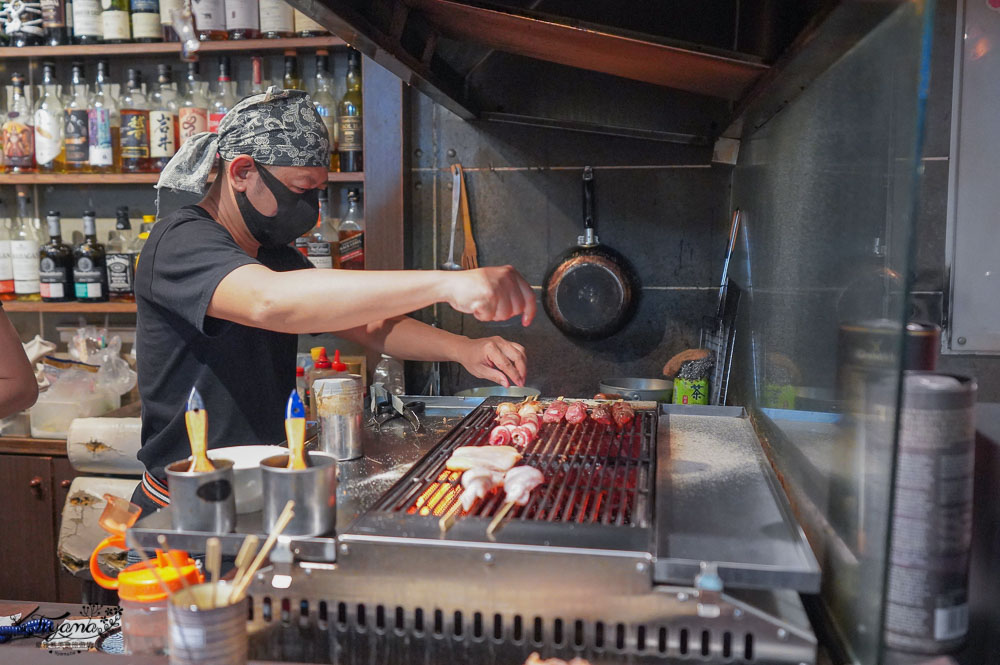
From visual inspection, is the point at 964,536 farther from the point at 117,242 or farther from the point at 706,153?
the point at 117,242

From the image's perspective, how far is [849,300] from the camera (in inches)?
45.4

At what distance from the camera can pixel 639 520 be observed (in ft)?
4.11

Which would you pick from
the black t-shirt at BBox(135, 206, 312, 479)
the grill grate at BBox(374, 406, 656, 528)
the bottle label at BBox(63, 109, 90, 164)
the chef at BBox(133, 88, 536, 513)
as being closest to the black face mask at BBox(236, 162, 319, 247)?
the chef at BBox(133, 88, 536, 513)

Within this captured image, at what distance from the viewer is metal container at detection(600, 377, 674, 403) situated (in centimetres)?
257

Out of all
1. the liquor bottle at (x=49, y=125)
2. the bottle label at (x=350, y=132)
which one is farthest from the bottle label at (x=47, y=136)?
the bottle label at (x=350, y=132)

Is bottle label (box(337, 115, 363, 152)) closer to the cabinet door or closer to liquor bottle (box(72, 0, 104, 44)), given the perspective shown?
liquor bottle (box(72, 0, 104, 44))

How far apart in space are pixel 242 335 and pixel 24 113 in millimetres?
2126

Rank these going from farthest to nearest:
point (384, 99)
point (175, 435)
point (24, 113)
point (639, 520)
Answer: point (24, 113), point (384, 99), point (175, 435), point (639, 520)

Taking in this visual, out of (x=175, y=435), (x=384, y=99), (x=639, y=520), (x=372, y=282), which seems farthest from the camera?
(x=384, y=99)

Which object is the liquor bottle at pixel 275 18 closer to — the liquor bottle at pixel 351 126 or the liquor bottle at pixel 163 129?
the liquor bottle at pixel 351 126

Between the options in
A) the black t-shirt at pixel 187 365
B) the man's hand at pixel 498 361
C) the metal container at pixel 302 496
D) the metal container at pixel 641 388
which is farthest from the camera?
the metal container at pixel 641 388

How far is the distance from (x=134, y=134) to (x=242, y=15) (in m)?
0.64

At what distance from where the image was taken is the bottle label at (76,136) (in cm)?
328

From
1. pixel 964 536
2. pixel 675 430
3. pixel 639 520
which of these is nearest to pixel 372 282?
pixel 639 520
